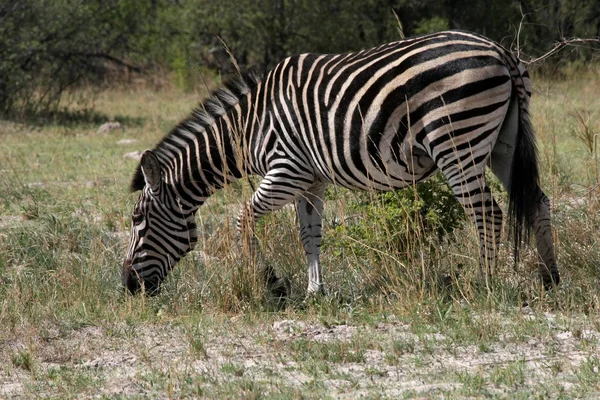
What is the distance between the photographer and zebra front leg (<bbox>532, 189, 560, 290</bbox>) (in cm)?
555

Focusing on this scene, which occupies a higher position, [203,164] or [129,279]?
[203,164]

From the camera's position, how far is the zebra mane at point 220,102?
624 centimetres

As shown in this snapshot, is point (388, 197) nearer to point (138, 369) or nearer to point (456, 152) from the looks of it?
point (456, 152)

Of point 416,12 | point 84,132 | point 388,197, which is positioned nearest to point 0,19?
point 84,132

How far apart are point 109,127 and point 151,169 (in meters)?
9.01

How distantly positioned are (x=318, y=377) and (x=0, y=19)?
13.3 meters

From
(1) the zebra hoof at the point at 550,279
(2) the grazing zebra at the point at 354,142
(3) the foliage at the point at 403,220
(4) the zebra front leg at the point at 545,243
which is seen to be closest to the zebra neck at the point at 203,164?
(2) the grazing zebra at the point at 354,142

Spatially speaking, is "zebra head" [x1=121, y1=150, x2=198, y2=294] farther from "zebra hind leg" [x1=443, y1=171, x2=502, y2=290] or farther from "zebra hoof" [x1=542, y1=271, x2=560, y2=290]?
"zebra hoof" [x1=542, y1=271, x2=560, y2=290]

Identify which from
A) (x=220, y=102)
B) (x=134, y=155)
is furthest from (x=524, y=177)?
(x=134, y=155)

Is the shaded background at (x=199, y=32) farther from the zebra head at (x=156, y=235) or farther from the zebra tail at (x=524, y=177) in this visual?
the zebra tail at (x=524, y=177)

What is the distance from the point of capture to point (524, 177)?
5.37 metres

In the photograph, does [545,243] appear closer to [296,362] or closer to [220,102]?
[296,362]

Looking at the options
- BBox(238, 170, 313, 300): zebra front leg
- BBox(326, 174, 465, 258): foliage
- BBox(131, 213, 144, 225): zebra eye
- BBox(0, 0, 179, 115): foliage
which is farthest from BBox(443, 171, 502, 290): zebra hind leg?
BBox(0, 0, 179, 115): foliage

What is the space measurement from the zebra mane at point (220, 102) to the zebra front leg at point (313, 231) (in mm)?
845
